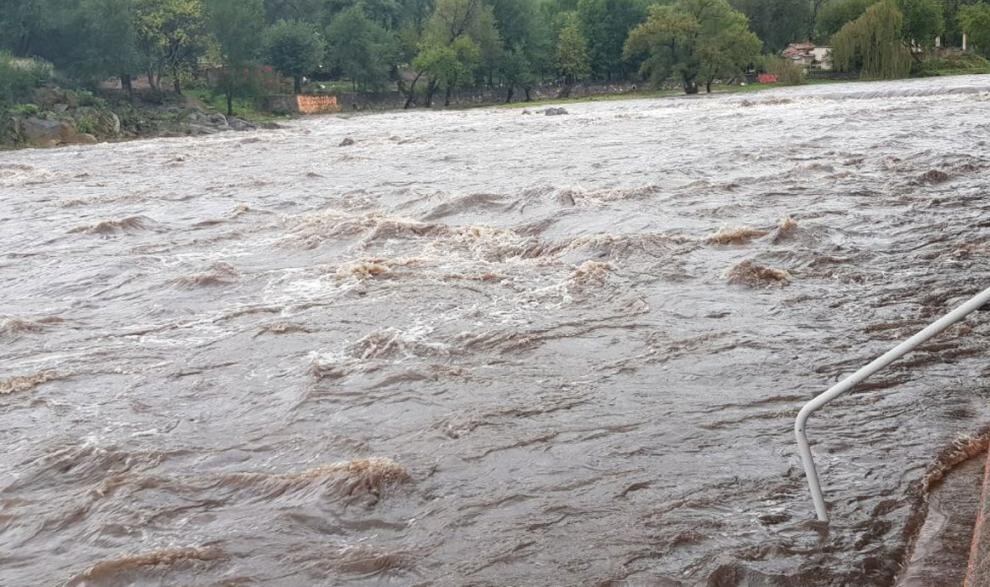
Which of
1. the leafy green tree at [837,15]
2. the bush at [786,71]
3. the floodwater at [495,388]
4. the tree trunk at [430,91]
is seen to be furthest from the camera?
the leafy green tree at [837,15]

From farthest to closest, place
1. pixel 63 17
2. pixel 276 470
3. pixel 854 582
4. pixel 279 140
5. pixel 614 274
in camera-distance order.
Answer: pixel 63 17 < pixel 279 140 < pixel 614 274 < pixel 276 470 < pixel 854 582

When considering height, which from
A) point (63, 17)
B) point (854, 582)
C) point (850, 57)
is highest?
point (63, 17)

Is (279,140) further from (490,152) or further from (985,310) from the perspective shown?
(985,310)

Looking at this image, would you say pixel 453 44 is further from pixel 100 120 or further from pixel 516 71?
pixel 100 120

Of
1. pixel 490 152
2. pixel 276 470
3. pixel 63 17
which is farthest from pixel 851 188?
pixel 63 17

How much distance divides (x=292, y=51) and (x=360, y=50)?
6284mm

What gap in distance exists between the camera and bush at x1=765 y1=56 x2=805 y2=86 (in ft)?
234

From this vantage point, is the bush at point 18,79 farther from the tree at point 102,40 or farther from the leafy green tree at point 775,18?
the leafy green tree at point 775,18

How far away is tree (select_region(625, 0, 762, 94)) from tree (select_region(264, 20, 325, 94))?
30050 millimetres

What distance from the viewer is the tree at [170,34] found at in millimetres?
73875

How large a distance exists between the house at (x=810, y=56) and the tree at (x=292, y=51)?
42478 millimetres

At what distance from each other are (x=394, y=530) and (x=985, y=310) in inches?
223

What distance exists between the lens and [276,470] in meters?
6.30

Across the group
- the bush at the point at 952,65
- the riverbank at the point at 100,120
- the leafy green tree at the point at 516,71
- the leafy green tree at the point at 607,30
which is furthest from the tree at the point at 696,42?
the riverbank at the point at 100,120
